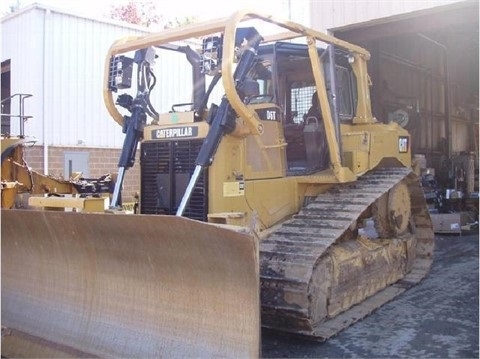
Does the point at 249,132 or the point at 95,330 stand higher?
the point at 249,132

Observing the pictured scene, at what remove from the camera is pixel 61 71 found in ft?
39.0

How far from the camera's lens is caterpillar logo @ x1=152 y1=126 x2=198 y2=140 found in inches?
200

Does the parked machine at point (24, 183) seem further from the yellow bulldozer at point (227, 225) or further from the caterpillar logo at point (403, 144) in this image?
the caterpillar logo at point (403, 144)

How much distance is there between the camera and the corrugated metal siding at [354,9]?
8.77m

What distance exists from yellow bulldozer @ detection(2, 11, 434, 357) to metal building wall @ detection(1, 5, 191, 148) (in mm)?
5869

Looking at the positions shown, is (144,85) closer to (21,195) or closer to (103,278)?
(103,278)

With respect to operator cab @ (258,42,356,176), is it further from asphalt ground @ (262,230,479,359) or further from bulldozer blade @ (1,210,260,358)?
bulldozer blade @ (1,210,260,358)

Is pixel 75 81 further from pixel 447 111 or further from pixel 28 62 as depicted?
pixel 447 111

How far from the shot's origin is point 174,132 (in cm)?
521

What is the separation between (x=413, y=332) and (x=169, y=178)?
2.56 meters

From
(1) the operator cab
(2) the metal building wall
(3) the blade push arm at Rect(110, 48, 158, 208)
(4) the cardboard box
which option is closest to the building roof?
(2) the metal building wall

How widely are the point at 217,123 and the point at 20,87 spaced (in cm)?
856

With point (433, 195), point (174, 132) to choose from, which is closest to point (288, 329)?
point (174, 132)

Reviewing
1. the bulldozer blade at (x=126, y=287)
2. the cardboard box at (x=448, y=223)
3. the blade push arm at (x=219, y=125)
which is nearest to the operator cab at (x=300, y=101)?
the blade push arm at (x=219, y=125)
